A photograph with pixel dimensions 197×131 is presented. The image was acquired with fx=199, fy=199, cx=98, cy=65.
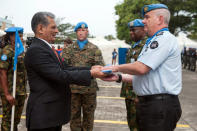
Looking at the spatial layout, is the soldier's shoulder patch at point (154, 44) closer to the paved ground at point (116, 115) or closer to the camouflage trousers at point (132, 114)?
the camouflage trousers at point (132, 114)

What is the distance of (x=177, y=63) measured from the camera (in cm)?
201

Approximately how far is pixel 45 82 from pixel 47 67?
0.57 ft

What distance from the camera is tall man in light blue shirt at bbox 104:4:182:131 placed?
191cm

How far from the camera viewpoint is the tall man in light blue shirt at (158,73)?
1.91 metres

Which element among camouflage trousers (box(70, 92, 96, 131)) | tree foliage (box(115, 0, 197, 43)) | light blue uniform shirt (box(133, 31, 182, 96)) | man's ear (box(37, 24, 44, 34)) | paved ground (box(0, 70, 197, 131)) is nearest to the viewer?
light blue uniform shirt (box(133, 31, 182, 96))

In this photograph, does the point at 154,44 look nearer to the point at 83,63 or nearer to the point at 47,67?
the point at 47,67

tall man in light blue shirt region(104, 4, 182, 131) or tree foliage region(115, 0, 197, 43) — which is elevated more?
tree foliage region(115, 0, 197, 43)

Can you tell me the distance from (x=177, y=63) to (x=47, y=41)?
4.51ft

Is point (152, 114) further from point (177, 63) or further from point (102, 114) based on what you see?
point (102, 114)

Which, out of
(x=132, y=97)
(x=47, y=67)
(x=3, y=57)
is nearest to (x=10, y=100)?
(x=3, y=57)

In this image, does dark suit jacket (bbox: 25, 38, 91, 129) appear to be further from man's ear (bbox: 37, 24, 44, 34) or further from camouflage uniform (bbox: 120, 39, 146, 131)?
camouflage uniform (bbox: 120, 39, 146, 131)

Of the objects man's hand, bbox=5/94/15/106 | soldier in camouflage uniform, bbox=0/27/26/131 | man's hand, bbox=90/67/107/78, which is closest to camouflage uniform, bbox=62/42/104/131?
soldier in camouflage uniform, bbox=0/27/26/131

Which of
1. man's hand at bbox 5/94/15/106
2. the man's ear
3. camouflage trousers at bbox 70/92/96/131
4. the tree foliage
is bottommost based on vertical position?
camouflage trousers at bbox 70/92/96/131

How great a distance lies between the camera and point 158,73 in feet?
6.53
